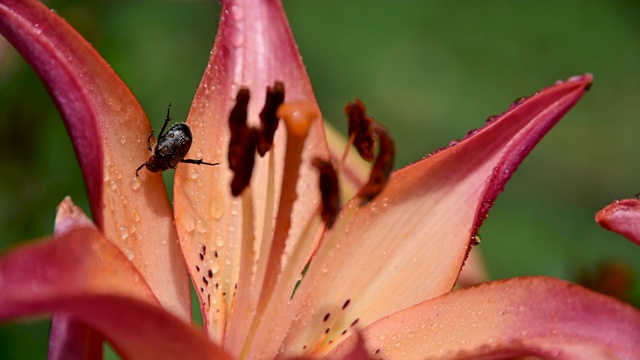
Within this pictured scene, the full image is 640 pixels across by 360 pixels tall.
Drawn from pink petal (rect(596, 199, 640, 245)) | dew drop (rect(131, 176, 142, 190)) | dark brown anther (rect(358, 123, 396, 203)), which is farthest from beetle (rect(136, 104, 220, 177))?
pink petal (rect(596, 199, 640, 245))

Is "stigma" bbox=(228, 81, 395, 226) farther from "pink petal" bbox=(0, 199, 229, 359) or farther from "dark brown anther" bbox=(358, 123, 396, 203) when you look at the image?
"pink petal" bbox=(0, 199, 229, 359)

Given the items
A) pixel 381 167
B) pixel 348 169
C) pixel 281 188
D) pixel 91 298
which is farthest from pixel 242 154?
pixel 348 169

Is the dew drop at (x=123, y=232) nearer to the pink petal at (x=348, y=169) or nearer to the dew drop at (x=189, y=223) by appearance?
the dew drop at (x=189, y=223)

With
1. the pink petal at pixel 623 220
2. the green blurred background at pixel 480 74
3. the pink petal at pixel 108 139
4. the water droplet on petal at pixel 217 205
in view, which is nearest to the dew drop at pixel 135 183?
the pink petal at pixel 108 139

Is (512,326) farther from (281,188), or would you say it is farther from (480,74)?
(480,74)

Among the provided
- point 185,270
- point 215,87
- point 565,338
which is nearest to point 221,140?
point 215,87

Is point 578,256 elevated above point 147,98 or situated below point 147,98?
below

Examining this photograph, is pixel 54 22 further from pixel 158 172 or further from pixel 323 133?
pixel 323 133
